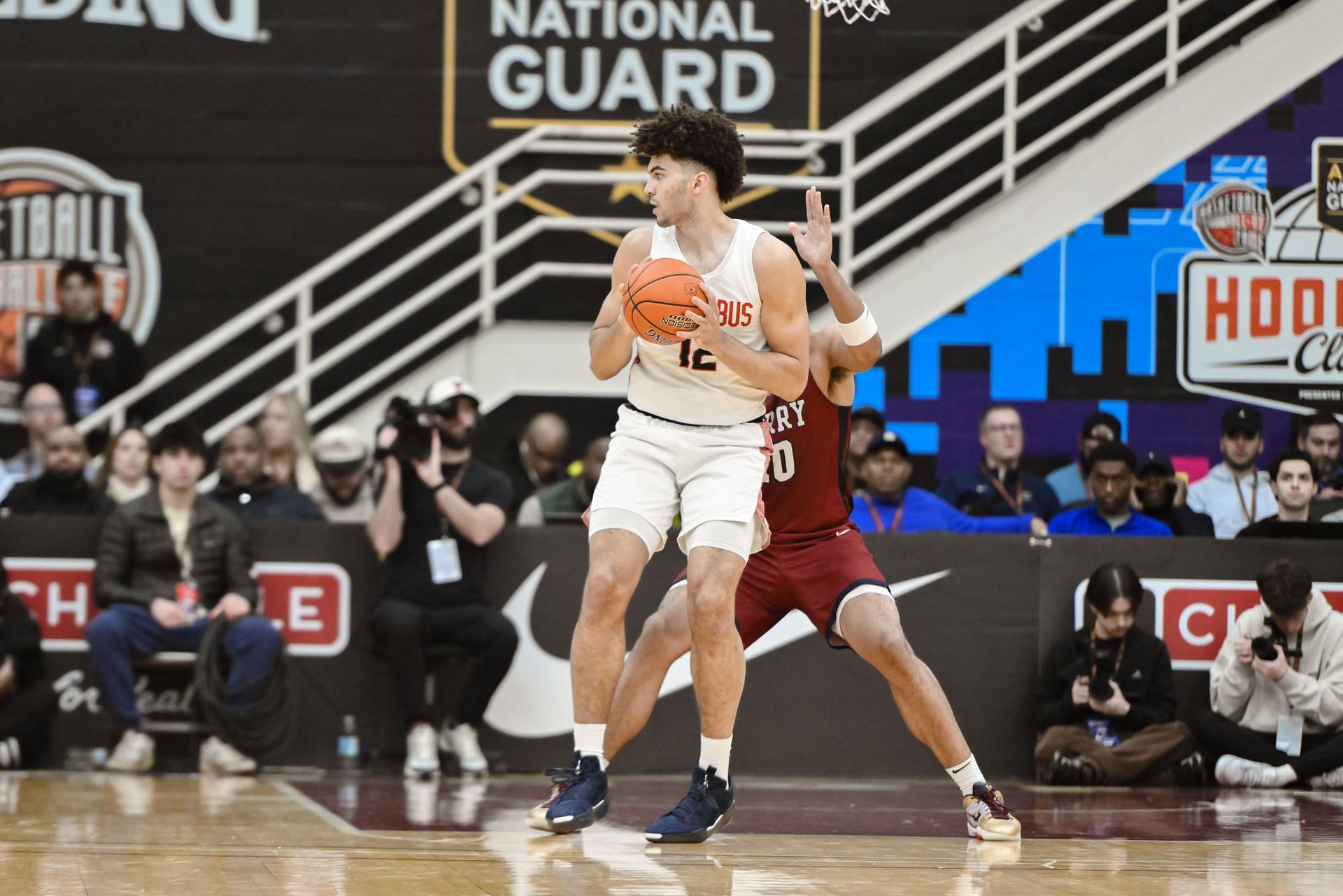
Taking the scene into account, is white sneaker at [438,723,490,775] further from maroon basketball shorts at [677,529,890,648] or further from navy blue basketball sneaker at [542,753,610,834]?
navy blue basketball sneaker at [542,753,610,834]

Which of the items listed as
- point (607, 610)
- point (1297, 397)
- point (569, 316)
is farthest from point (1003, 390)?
point (607, 610)

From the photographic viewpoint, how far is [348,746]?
A: 787 centimetres

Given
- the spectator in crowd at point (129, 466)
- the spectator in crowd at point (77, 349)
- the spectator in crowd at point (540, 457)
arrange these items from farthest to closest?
the spectator in crowd at point (77, 349) → the spectator in crowd at point (540, 457) → the spectator in crowd at point (129, 466)

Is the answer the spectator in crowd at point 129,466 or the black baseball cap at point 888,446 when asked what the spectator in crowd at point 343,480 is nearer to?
the spectator in crowd at point 129,466

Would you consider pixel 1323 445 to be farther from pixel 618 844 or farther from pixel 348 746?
pixel 618 844

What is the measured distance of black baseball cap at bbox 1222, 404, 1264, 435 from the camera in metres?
9.38

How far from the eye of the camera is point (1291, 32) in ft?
32.7

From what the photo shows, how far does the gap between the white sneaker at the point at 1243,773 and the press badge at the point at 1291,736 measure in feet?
0.36

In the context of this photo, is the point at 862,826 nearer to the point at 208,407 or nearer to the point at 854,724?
the point at 854,724

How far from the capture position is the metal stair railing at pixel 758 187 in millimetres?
10016

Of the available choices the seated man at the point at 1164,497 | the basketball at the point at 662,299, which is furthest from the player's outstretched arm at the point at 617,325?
the seated man at the point at 1164,497

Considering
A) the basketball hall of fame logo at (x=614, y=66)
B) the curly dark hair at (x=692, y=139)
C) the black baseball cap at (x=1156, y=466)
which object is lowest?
the black baseball cap at (x=1156, y=466)

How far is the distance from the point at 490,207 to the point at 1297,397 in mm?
4802

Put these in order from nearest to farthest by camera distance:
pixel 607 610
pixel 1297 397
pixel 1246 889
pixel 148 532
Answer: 1. pixel 1246 889
2. pixel 607 610
3. pixel 148 532
4. pixel 1297 397
